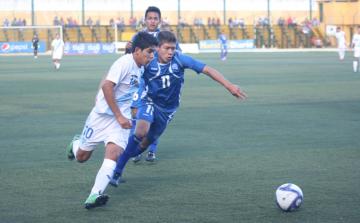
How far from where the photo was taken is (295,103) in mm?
20297

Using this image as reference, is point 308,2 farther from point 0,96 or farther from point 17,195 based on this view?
point 17,195

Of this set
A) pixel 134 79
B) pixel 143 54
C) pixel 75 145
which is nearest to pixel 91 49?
pixel 75 145

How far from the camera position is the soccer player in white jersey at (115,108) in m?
8.21

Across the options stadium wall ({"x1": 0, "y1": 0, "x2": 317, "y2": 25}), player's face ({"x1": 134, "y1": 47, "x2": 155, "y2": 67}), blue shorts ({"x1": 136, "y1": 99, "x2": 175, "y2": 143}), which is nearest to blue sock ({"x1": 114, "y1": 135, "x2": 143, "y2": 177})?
blue shorts ({"x1": 136, "y1": 99, "x2": 175, "y2": 143})

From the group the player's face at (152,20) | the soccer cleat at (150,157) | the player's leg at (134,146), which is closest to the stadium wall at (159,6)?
the player's face at (152,20)

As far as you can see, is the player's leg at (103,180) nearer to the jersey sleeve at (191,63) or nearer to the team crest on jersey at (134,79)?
the team crest on jersey at (134,79)

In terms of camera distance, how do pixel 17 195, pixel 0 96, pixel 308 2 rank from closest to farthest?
1. pixel 17 195
2. pixel 0 96
3. pixel 308 2

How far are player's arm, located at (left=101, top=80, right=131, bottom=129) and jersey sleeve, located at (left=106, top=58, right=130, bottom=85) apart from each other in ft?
0.22

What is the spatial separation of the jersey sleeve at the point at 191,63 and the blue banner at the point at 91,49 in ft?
194

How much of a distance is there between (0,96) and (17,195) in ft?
50.2

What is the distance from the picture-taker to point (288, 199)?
25.3 ft

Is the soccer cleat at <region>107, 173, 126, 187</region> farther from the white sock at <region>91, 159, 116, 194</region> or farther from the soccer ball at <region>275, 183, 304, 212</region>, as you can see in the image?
the soccer ball at <region>275, 183, 304, 212</region>

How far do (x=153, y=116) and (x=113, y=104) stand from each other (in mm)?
1962

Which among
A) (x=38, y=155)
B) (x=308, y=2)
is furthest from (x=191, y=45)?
(x=38, y=155)
